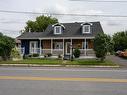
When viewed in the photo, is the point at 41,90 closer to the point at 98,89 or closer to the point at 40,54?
the point at 98,89

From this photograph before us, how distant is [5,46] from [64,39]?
40.5 ft

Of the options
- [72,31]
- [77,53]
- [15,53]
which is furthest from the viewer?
[72,31]

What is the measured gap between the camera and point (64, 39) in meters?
49.3

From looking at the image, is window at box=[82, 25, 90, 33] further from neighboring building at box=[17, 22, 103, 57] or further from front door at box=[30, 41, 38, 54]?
Result: front door at box=[30, 41, 38, 54]

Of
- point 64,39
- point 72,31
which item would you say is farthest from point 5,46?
point 72,31

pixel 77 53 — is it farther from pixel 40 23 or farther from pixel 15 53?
pixel 40 23

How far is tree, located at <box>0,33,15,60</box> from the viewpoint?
128 ft

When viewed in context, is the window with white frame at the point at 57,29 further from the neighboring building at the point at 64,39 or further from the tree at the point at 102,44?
the tree at the point at 102,44

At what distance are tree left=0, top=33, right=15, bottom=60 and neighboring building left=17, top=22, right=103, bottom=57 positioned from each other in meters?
9.29

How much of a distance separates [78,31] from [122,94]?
126ft

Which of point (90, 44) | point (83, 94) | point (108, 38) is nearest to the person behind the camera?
point (83, 94)

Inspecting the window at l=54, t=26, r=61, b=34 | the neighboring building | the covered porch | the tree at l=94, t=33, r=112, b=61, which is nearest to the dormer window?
the neighboring building

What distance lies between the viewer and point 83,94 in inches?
455

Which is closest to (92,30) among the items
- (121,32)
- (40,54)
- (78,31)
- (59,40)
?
(78,31)
